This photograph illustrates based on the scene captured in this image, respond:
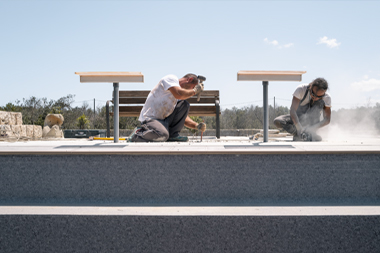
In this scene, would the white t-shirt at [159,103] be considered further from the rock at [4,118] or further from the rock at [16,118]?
the rock at [16,118]

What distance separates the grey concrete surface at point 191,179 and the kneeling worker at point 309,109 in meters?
1.28

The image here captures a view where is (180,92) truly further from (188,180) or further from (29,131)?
(29,131)

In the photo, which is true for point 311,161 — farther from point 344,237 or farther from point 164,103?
point 164,103

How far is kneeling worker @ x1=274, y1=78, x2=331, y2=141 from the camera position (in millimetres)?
3012

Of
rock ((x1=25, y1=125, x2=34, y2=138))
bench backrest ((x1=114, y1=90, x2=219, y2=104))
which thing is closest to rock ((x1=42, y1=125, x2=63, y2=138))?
rock ((x1=25, y1=125, x2=34, y2=138))

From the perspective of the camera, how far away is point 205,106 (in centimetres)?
500

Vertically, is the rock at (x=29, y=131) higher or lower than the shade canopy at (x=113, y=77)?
lower

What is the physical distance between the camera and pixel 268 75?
2248mm

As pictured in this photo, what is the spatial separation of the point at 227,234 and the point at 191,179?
0.36 metres

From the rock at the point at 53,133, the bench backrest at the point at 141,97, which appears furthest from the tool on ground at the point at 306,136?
the rock at the point at 53,133

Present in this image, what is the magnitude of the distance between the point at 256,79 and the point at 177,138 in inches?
39.5

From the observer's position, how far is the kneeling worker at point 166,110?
2.46m

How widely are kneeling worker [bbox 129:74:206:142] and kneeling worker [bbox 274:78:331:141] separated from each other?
3.59 feet

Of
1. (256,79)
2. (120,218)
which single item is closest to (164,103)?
(256,79)
